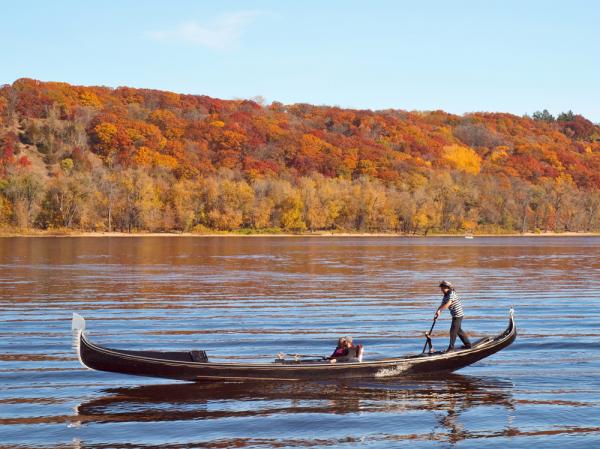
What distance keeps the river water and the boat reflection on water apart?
57mm

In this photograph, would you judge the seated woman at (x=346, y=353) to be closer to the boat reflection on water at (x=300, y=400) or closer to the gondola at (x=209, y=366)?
the gondola at (x=209, y=366)

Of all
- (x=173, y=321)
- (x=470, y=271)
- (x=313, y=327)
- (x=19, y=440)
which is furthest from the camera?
(x=470, y=271)

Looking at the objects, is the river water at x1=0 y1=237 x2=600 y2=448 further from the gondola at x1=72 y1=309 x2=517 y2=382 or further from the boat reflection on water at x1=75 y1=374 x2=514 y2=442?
the gondola at x1=72 y1=309 x2=517 y2=382

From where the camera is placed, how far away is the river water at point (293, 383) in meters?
19.7

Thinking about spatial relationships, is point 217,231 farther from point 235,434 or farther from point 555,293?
point 235,434

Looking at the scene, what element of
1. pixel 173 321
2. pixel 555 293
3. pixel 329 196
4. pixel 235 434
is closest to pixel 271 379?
pixel 235 434

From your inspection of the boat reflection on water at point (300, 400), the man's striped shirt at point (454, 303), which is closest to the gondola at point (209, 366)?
the boat reflection on water at point (300, 400)

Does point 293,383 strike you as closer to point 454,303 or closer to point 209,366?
point 209,366

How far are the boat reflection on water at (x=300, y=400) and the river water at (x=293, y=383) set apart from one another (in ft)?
0.19

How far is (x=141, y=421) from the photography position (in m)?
20.5

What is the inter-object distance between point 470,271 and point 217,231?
109 metres

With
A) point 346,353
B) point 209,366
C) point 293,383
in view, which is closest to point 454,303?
point 346,353

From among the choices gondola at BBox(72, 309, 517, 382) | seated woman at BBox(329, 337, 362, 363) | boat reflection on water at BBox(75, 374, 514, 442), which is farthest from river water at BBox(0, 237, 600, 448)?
seated woman at BBox(329, 337, 362, 363)

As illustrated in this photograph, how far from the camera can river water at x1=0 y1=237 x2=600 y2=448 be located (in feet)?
64.6
